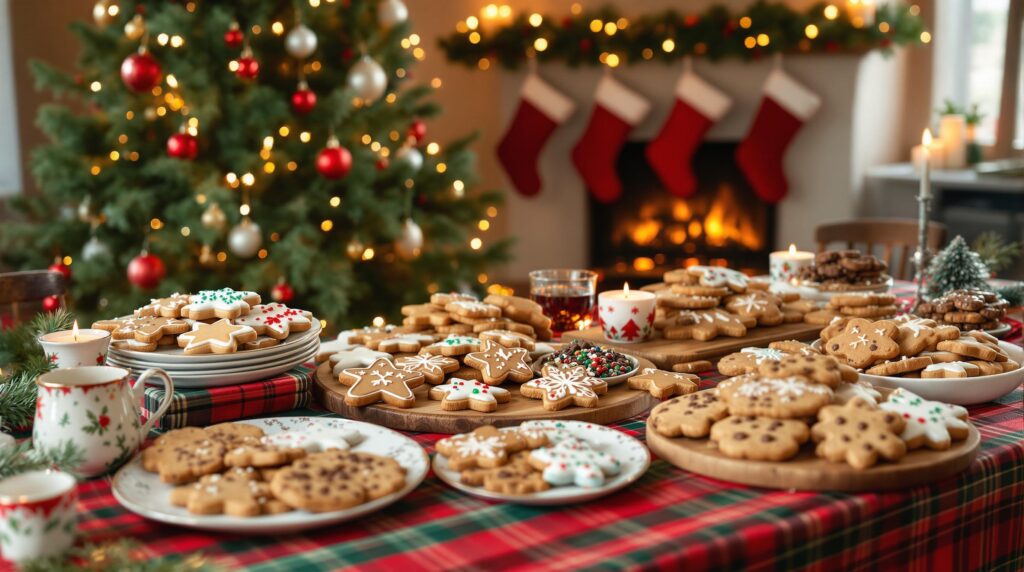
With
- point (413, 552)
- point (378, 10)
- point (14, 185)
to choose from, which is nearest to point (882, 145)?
point (378, 10)

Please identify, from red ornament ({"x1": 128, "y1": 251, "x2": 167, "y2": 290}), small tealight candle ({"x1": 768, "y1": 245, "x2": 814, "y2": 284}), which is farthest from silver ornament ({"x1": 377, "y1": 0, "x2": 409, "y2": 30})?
small tealight candle ({"x1": 768, "y1": 245, "x2": 814, "y2": 284})

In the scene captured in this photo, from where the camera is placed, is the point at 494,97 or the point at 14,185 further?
the point at 494,97

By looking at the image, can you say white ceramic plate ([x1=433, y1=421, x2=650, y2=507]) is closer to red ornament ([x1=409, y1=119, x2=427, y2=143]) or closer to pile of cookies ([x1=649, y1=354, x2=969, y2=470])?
pile of cookies ([x1=649, y1=354, x2=969, y2=470])

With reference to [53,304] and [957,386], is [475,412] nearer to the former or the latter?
Result: [957,386]

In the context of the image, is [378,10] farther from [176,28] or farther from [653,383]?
[653,383]

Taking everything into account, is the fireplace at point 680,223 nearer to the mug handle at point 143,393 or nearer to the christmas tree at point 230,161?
the christmas tree at point 230,161

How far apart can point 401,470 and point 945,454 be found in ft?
2.06

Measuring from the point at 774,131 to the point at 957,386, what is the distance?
144 inches

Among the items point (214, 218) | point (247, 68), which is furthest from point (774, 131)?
point (214, 218)

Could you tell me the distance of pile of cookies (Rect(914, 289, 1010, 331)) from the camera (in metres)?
1.74

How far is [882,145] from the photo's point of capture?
16.7 feet

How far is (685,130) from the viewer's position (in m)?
5.01

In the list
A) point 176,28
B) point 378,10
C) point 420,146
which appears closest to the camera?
point 176,28

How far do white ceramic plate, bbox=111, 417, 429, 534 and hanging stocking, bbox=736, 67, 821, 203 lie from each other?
396 cm
